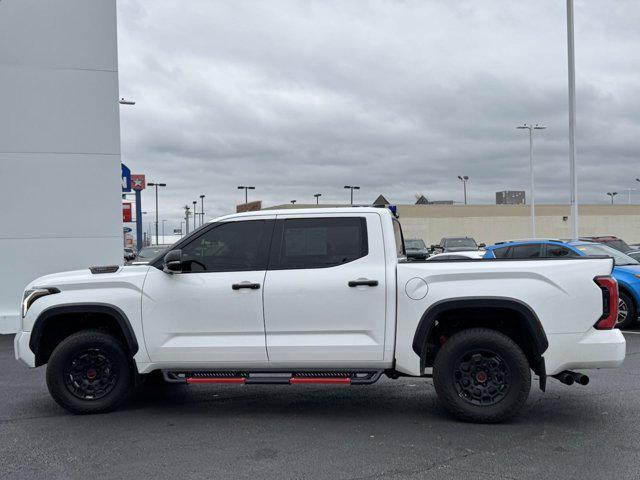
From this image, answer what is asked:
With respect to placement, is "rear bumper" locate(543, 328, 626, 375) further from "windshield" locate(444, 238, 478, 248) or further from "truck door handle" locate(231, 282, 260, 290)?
"windshield" locate(444, 238, 478, 248)

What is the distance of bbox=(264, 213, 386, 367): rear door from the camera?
574cm

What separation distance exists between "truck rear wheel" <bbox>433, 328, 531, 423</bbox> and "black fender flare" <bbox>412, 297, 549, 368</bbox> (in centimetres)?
18

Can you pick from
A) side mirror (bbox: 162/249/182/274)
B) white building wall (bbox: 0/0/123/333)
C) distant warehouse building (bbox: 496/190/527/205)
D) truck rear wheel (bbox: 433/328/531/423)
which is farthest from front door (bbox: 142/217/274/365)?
distant warehouse building (bbox: 496/190/527/205)

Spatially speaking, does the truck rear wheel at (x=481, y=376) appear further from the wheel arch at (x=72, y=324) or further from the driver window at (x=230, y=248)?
the wheel arch at (x=72, y=324)

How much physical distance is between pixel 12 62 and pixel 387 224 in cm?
973

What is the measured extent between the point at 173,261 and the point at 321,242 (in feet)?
4.49

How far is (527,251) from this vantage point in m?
13.3

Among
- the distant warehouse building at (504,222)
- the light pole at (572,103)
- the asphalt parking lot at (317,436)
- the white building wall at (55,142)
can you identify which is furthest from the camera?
the distant warehouse building at (504,222)

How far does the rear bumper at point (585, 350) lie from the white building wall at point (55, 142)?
9.66 m

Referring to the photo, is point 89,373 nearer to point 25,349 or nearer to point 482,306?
point 25,349

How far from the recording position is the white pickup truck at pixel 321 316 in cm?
559

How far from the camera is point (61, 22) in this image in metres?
12.8

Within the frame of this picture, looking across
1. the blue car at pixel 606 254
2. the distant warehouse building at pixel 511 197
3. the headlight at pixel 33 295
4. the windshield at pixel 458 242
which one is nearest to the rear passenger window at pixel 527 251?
the blue car at pixel 606 254

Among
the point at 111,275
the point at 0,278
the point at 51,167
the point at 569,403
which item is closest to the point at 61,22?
the point at 51,167
